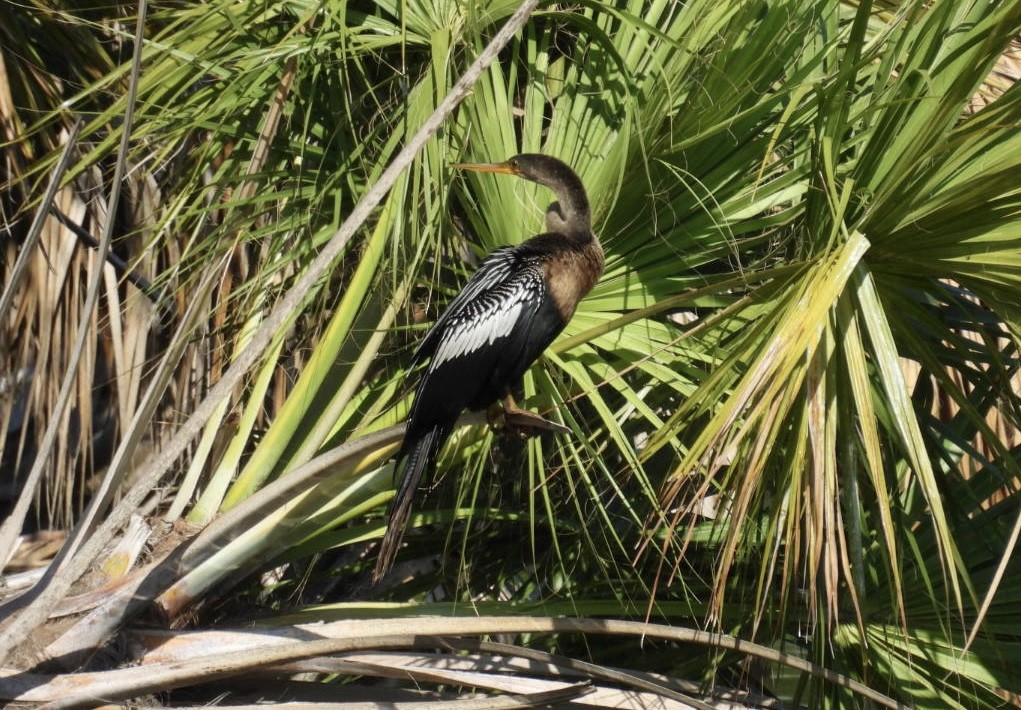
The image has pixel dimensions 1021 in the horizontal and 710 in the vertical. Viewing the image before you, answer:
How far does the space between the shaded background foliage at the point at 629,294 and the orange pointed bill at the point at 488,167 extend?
64 millimetres

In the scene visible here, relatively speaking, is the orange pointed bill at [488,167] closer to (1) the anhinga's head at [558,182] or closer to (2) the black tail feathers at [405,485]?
(1) the anhinga's head at [558,182]

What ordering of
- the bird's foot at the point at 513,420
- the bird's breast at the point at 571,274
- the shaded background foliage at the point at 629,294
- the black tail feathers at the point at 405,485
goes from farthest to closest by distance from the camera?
the bird's breast at the point at 571,274 < the bird's foot at the point at 513,420 < the black tail feathers at the point at 405,485 < the shaded background foliage at the point at 629,294

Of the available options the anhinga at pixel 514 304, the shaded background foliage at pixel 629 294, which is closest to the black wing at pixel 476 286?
the anhinga at pixel 514 304

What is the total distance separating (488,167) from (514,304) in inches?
13.1

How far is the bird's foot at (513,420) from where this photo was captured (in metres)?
2.54

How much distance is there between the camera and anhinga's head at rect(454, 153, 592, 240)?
2.67 meters

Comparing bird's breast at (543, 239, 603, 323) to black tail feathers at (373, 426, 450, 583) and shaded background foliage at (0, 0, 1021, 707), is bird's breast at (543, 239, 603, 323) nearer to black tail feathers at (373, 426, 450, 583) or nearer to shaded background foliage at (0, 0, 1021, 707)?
shaded background foliage at (0, 0, 1021, 707)

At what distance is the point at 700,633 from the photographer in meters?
2.23

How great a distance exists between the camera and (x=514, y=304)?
2.65 m

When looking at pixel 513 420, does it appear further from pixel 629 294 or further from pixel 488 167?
pixel 488 167

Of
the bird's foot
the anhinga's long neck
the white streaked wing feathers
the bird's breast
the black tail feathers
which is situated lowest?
the black tail feathers

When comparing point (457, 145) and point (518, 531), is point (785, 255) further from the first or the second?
point (518, 531)

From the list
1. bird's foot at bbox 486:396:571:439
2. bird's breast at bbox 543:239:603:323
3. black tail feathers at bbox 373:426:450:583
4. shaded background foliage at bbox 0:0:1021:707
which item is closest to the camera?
shaded background foliage at bbox 0:0:1021:707

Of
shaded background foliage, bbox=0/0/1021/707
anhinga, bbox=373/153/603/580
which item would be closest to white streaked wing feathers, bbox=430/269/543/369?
anhinga, bbox=373/153/603/580
